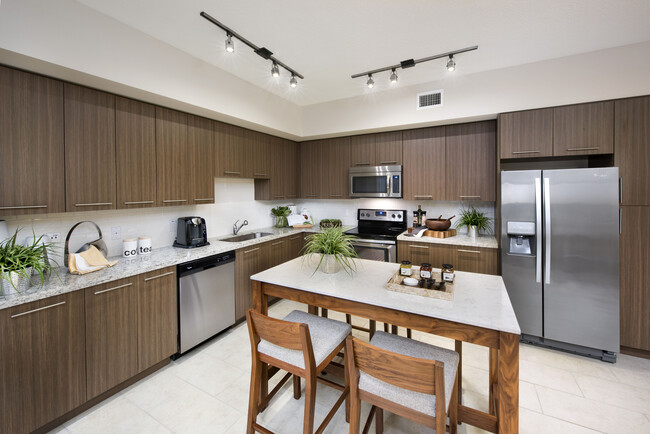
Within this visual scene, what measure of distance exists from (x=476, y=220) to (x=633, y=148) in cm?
142

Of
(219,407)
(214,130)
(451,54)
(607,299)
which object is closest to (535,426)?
(607,299)

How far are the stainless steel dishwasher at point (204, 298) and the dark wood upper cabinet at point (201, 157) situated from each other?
0.69 m

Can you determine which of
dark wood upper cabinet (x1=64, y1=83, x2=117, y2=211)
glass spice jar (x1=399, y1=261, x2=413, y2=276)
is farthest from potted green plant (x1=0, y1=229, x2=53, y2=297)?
glass spice jar (x1=399, y1=261, x2=413, y2=276)

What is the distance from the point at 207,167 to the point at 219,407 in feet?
7.27

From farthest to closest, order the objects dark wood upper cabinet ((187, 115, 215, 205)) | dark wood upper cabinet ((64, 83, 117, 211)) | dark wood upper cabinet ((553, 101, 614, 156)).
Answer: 1. dark wood upper cabinet ((187, 115, 215, 205))
2. dark wood upper cabinet ((553, 101, 614, 156))
3. dark wood upper cabinet ((64, 83, 117, 211))

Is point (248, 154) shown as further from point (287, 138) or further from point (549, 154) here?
point (549, 154)

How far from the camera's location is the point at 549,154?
2641 mm

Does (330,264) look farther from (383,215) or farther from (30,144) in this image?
(383,215)

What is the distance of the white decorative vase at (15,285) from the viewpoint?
1.55 meters

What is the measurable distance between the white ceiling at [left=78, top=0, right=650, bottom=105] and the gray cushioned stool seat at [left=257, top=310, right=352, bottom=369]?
2.16 meters

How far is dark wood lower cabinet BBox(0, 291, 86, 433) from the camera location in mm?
1514

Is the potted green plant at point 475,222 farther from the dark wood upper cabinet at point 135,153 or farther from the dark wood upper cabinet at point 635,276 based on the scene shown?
the dark wood upper cabinet at point 135,153

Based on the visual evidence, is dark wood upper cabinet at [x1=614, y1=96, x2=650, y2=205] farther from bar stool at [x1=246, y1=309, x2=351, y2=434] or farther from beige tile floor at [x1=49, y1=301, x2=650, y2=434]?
bar stool at [x1=246, y1=309, x2=351, y2=434]

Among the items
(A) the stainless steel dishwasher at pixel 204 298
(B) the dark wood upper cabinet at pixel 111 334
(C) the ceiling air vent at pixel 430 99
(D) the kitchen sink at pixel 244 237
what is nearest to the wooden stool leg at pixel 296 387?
(A) the stainless steel dishwasher at pixel 204 298
